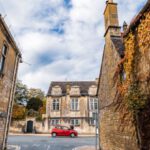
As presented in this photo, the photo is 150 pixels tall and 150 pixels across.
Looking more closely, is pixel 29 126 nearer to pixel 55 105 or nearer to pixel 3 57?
pixel 55 105

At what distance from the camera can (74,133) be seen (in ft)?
96.2

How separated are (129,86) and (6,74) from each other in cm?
915

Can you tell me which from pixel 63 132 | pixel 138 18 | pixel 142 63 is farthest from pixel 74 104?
pixel 138 18

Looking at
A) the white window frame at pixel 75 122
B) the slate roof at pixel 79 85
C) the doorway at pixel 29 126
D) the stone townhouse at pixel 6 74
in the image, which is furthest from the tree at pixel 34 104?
the stone townhouse at pixel 6 74

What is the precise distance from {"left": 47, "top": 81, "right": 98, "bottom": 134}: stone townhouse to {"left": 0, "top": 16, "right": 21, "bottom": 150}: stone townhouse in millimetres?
23645

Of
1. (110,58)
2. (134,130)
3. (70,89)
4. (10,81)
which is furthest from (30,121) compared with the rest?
(134,130)

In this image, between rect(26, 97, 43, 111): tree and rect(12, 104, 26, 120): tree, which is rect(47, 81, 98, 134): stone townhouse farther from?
rect(26, 97, 43, 111): tree

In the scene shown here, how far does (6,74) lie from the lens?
13.4 meters

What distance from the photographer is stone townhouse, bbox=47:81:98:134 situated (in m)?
36.9

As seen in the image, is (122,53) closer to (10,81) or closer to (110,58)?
(110,58)

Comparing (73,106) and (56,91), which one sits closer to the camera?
(73,106)

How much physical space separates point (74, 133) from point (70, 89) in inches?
473

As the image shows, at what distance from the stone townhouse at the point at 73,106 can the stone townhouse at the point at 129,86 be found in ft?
84.1

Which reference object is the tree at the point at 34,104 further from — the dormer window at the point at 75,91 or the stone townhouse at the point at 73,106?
the dormer window at the point at 75,91
